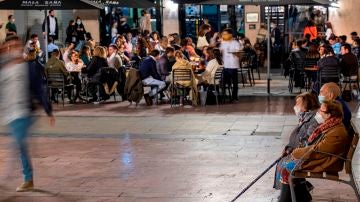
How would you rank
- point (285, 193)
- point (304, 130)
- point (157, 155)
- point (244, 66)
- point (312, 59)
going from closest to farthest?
point (285, 193), point (304, 130), point (157, 155), point (312, 59), point (244, 66)

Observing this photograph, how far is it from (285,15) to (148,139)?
53.3 ft

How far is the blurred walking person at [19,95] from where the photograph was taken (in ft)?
28.9

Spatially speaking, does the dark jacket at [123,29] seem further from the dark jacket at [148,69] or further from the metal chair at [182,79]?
the metal chair at [182,79]

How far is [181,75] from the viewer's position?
17266mm

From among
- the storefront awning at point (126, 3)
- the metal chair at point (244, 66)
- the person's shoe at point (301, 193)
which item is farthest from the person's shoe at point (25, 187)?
the metal chair at point (244, 66)

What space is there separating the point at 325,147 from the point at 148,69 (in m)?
10.6

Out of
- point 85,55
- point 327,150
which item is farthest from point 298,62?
point 327,150

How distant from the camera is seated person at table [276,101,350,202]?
24.5ft

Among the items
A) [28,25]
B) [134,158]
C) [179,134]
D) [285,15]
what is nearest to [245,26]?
[285,15]

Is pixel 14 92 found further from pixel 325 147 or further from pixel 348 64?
pixel 348 64

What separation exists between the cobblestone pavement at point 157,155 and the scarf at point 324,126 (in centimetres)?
100

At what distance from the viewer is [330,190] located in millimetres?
8859

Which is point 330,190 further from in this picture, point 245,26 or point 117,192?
point 245,26

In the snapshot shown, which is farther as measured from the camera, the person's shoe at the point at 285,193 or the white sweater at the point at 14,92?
the white sweater at the point at 14,92
